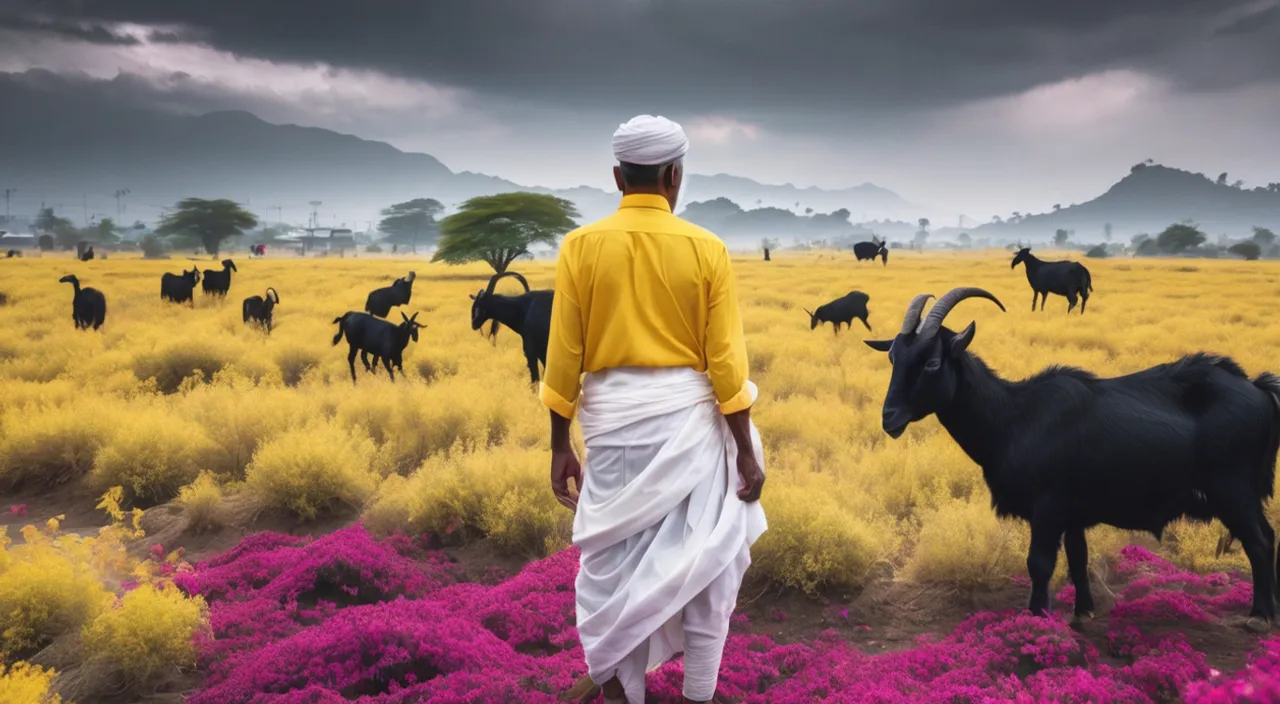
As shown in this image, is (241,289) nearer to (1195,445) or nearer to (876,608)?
(876,608)

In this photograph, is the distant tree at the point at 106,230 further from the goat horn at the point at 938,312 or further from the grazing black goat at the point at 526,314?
the goat horn at the point at 938,312

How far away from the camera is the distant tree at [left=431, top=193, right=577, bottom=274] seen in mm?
35656

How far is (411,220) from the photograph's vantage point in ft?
358

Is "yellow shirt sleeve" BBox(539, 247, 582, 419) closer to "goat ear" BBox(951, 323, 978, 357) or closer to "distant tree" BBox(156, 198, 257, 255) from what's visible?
"goat ear" BBox(951, 323, 978, 357)

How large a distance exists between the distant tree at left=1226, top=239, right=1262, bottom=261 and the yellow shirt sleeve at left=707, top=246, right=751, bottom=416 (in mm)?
41559

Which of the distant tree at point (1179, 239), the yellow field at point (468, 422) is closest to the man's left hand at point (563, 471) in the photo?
the yellow field at point (468, 422)

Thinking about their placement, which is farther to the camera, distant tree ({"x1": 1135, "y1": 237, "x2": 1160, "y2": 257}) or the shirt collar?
distant tree ({"x1": 1135, "y1": 237, "x2": 1160, "y2": 257})

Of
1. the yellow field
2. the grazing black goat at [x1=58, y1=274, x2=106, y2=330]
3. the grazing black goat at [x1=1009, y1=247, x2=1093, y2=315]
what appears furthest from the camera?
the grazing black goat at [x1=1009, y1=247, x2=1093, y2=315]

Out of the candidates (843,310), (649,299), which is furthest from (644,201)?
(843,310)

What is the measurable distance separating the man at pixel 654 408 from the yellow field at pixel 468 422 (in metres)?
2.40

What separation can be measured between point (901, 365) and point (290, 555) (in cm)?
431

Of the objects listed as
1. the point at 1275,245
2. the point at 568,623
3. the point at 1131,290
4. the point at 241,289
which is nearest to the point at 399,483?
the point at 568,623

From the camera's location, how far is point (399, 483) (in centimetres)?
682

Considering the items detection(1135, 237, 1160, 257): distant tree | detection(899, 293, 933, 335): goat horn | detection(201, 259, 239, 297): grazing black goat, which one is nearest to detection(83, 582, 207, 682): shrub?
detection(899, 293, 933, 335): goat horn
